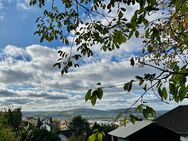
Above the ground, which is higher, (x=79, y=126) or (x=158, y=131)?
(x=79, y=126)

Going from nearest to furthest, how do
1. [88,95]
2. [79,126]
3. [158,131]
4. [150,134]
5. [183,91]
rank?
1. [183,91]
2. [88,95]
3. [150,134]
4. [158,131]
5. [79,126]

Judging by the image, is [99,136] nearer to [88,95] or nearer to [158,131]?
[88,95]

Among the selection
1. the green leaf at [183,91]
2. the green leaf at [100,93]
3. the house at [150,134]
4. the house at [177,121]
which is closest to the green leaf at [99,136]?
the green leaf at [100,93]

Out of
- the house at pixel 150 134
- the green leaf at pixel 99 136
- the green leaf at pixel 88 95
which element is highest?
the green leaf at pixel 88 95

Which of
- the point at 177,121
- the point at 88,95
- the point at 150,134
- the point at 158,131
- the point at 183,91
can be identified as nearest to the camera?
the point at 183,91

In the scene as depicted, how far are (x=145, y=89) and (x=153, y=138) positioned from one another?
48552mm

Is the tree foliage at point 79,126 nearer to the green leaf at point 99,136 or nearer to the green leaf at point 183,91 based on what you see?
the green leaf at point 99,136

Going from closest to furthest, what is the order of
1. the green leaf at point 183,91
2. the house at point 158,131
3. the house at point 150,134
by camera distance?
the green leaf at point 183,91, the house at point 158,131, the house at point 150,134

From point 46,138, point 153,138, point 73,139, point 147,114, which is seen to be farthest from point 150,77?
point 73,139

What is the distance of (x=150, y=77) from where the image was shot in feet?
12.0

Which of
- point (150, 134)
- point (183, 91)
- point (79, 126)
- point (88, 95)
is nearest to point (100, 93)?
point (88, 95)

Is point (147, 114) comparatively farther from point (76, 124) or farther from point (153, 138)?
point (76, 124)

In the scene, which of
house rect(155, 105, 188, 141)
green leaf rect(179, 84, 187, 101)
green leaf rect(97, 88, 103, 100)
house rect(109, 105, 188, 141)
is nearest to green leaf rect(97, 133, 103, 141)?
green leaf rect(97, 88, 103, 100)

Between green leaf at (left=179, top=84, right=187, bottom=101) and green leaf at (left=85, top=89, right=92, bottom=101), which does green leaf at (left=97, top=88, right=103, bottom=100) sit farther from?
green leaf at (left=179, top=84, right=187, bottom=101)
